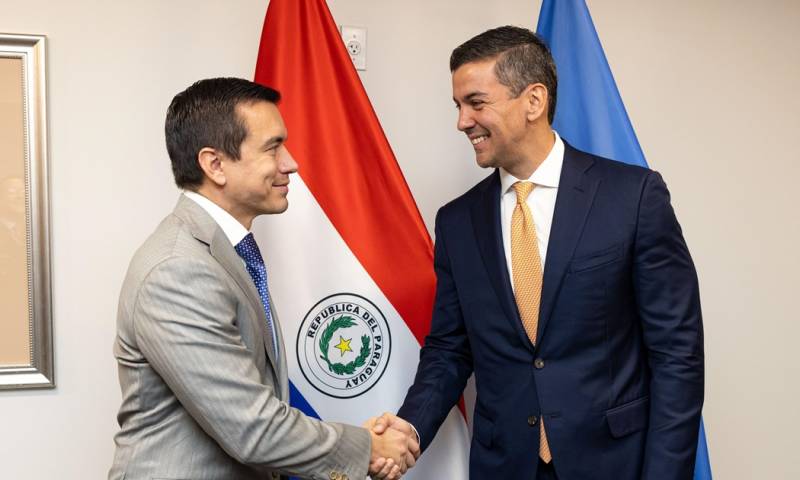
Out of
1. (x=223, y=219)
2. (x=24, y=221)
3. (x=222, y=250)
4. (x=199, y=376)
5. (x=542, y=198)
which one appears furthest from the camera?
(x=24, y=221)

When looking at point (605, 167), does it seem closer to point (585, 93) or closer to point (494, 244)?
point (494, 244)

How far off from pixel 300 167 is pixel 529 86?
2.28 feet

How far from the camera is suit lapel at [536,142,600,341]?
69.0 inches

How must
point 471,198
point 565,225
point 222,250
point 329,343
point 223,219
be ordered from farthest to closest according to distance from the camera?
1. point 329,343
2. point 471,198
3. point 565,225
4. point 223,219
5. point 222,250

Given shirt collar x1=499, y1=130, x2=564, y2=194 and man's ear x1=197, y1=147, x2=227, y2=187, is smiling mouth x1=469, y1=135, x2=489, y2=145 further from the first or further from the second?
man's ear x1=197, y1=147, x2=227, y2=187

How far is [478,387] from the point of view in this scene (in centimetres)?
196

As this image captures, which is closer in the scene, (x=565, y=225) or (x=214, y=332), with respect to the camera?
(x=214, y=332)

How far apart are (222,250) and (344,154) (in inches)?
31.1

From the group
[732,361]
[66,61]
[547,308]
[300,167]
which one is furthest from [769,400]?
[66,61]

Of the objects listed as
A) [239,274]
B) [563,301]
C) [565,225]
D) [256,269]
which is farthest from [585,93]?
[239,274]

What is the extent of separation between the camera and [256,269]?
5.63ft

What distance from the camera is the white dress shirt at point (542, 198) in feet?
6.09

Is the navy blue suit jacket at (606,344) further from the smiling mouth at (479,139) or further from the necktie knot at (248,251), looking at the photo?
the necktie knot at (248,251)

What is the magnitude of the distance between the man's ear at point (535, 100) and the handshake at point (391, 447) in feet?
2.76
